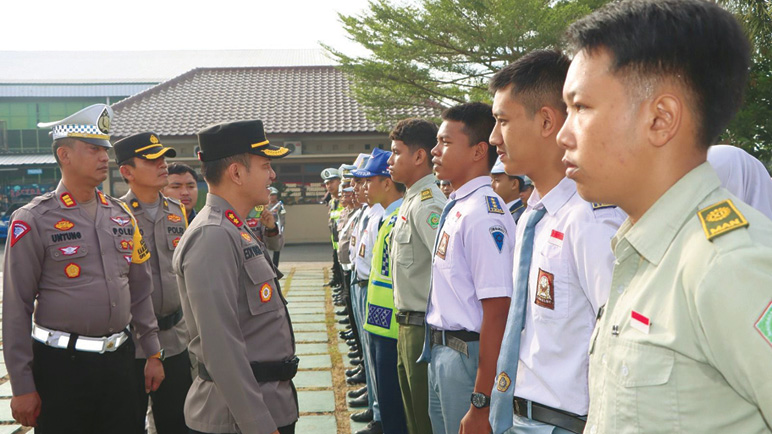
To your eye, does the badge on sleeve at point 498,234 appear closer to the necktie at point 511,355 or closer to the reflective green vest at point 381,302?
the necktie at point 511,355

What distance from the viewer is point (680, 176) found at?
1171 millimetres

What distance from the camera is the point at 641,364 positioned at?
110 centimetres

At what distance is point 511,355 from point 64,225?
2456 millimetres

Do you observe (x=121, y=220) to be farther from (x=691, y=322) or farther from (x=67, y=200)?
(x=691, y=322)

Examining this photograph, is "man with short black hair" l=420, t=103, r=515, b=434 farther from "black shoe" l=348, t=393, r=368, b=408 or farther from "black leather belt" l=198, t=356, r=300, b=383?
"black shoe" l=348, t=393, r=368, b=408

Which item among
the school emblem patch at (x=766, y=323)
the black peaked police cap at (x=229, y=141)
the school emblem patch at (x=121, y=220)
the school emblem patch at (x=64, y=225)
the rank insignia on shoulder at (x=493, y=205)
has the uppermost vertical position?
the black peaked police cap at (x=229, y=141)

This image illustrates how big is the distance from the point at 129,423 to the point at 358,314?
2831 mm

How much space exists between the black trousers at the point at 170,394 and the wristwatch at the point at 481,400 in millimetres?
2123

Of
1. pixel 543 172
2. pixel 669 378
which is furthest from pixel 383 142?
pixel 669 378

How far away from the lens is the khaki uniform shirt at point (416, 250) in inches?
136

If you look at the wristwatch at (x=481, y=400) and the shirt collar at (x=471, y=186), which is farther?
the shirt collar at (x=471, y=186)

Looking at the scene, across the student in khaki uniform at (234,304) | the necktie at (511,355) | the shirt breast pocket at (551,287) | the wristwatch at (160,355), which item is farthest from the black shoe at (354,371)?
the shirt breast pocket at (551,287)

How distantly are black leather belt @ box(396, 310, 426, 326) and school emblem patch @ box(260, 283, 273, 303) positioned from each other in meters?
1.12

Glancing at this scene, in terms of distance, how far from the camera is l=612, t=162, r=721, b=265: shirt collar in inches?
43.6
